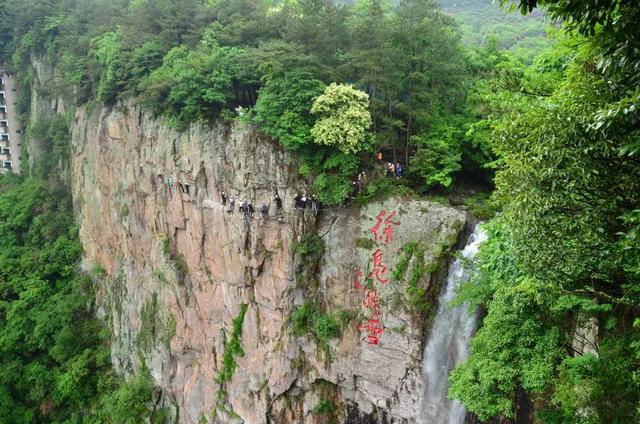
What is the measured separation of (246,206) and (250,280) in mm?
3213

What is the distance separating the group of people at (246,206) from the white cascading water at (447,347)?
6964 mm

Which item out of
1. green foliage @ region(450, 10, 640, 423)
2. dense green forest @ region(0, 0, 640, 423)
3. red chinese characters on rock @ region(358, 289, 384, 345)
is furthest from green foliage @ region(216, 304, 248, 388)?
green foliage @ region(450, 10, 640, 423)

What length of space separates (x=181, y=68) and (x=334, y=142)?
8.52m

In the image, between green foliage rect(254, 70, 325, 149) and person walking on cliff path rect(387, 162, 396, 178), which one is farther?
person walking on cliff path rect(387, 162, 396, 178)

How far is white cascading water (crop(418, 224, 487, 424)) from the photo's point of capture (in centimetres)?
1434

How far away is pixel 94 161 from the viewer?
92.9 ft

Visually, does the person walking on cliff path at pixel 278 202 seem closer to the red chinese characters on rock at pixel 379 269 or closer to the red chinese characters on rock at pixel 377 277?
the red chinese characters on rock at pixel 377 277

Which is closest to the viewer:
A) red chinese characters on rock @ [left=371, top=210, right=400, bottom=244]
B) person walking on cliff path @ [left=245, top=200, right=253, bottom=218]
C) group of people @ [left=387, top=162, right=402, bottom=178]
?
red chinese characters on rock @ [left=371, top=210, right=400, bottom=244]

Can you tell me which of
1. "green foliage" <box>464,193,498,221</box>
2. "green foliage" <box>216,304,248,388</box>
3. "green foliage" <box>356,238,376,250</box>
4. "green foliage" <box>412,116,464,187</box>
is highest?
"green foliage" <box>412,116,464,187</box>

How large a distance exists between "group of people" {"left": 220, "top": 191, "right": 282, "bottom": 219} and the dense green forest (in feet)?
6.17

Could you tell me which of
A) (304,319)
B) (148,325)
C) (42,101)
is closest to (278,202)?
(304,319)

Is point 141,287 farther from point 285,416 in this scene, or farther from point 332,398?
point 332,398

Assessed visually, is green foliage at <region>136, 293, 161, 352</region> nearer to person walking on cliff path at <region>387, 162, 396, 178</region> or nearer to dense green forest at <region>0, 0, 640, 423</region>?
dense green forest at <region>0, 0, 640, 423</region>

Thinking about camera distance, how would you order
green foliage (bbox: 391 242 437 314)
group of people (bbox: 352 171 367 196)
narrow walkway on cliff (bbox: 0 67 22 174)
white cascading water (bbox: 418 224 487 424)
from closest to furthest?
1. white cascading water (bbox: 418 224 487 424)
2. green foliage (bbox: 391 242 437 314)
3. group of people (bbox: 352 171 367 196)
4. narrow walkway on cliff (bbox: 0 67 22 174)
